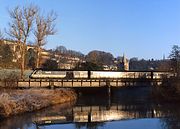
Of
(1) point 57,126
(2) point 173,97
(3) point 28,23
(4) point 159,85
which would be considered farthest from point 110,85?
(1) point 57,126

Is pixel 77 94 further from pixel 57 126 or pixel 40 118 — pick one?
pixel 57 126

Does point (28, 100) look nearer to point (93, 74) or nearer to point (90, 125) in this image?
point (90, 125)

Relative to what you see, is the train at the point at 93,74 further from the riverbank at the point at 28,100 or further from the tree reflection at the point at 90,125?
the tree reflection at the point at 90,125

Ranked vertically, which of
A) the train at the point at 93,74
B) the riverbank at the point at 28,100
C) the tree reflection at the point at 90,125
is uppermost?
the train at the point at 93,74

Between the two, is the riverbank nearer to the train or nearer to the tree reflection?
the tree reflection

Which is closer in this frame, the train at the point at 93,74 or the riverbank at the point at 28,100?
the riverbank at the point at 28,100

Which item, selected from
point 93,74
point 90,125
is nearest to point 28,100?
point 90,125

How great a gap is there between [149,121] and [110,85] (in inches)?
1376

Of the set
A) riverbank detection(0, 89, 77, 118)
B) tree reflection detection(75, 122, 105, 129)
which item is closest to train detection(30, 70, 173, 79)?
riverbank detection(0, 89, 77, 118)

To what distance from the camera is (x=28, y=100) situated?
43.7 m

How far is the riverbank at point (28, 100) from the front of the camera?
121ft

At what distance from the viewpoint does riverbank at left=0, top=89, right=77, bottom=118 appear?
3681cm

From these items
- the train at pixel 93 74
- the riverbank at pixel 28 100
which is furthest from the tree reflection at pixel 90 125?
the train at pixel 93 74

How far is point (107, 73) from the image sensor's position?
80062 mm
